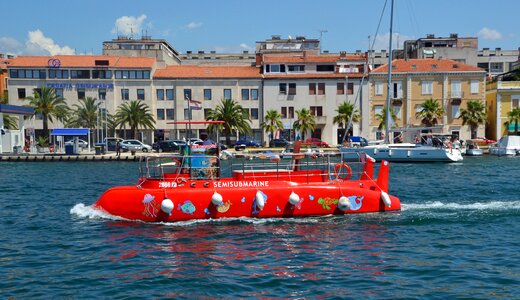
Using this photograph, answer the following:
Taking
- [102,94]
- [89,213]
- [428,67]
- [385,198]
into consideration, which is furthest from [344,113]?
[89,213]

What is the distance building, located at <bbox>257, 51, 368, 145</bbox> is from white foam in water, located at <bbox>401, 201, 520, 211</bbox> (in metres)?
51.4

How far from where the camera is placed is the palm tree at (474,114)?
7125 cm

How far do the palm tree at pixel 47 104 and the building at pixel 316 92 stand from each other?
85.4 feet

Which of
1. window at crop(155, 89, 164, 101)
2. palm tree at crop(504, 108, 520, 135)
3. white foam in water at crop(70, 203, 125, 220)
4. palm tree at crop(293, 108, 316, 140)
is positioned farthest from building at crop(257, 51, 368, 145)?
white foam in water at crop(70, 203, 125, 220)

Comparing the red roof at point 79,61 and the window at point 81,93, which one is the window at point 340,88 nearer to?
the red roof at point 79,61

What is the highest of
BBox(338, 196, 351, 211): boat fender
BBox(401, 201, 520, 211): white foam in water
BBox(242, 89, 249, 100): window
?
BBox(242, 89, 249, 100): window

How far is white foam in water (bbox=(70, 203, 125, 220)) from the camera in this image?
19734 millimetres

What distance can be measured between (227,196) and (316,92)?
57633 millimetres

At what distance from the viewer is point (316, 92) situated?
247ft

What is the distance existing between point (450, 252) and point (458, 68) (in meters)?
62.8

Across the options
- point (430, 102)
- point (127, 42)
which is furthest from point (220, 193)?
point (127, 42)

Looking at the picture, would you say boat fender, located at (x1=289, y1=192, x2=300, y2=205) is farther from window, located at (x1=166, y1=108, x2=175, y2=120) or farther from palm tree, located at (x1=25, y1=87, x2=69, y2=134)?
window, located at (x1=166, y1=108, x2=175, y2=120)

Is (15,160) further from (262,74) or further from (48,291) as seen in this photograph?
(48,291)

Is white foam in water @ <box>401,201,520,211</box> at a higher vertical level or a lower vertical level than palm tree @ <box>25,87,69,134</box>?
lower
